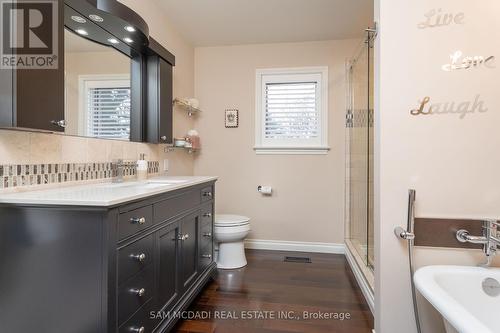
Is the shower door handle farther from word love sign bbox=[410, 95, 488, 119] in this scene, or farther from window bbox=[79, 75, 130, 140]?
window bbox=[79, 75, 130, 140]

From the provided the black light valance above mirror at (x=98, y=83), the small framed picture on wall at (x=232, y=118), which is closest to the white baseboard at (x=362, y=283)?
the small framed picture on wall at (x=232, y=118)

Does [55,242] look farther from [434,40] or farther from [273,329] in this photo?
[434,40]

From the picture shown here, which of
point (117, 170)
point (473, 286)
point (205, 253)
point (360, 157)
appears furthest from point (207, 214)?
point (473, 286)

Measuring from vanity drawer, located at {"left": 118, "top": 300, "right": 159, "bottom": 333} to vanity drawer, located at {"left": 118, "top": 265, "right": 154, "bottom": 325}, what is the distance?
0.03 meters

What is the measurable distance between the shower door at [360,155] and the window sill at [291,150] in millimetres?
299

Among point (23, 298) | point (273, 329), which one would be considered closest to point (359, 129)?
point (273, 329)

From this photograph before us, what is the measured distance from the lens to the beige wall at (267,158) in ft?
10.9

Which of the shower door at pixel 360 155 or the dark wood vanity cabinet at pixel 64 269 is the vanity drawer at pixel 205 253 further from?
the shower door at pixel 360 155

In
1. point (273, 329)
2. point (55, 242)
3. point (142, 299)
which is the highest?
point (55, 242)

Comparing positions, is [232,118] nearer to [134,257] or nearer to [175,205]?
[175,205]

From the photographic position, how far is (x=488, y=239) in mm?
1459

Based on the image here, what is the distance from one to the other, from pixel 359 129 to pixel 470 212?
1.50 m

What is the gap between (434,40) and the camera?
1.54m

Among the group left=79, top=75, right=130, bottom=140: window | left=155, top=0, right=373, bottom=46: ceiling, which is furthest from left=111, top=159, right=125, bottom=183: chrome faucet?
left=155, top=0, right=373, bottom=46: ceiling
